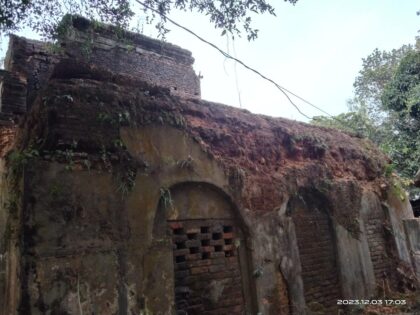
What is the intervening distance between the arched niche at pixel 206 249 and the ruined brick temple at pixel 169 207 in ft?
0.05

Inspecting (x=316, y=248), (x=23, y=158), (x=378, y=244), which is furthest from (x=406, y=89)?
(x=23, y=158)

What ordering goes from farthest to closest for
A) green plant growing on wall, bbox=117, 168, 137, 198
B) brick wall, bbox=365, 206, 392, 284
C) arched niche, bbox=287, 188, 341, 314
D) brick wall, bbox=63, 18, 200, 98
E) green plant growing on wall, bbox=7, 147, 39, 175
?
brick wall, bbox=63, 18, 200, 98
brick wall, bbox=365, 206, 392, 284
arched niche, bbox=287, 188, 341, 314
green plant growing on wall, bbox=117, 168, 137, 198
green plant growing on wall, bbox=7, 147, 39, 175

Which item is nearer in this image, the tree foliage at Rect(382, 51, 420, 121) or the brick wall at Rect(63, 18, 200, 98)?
the brick wall at Rect(63, 18, 200, 98)

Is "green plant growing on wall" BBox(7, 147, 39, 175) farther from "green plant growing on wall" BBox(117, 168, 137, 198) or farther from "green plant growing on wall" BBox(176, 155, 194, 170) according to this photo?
"green plant growing on wall" BBox(176, 155, 194, 170)

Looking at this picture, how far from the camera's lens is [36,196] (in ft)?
11.6

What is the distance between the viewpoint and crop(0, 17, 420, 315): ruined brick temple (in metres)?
3.63

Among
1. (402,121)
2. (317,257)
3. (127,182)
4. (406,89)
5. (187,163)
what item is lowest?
(317,257)

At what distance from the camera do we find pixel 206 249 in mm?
4852

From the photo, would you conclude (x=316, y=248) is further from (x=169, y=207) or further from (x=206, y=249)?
(x=169, y=207)

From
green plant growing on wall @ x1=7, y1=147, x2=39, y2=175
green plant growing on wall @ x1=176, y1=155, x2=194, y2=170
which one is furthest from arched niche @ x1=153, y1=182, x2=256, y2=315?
green plant growing on wall @ x1=7, y1=147, x2=39, y2=175

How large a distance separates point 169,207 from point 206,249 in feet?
2.61

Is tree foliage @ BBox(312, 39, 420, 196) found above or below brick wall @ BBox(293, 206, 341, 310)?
above

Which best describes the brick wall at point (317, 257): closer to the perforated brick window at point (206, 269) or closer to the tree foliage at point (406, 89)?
the perforated brick window at point (206, 269)

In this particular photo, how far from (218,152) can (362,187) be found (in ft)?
12.3
